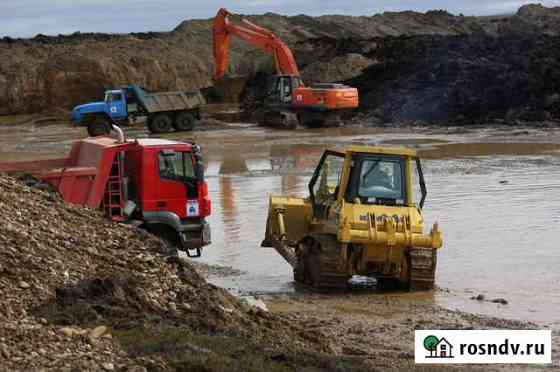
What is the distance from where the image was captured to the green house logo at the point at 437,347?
10305 millimetres

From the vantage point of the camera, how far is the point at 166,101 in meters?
41.1

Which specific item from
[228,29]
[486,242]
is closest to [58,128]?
[228,29]

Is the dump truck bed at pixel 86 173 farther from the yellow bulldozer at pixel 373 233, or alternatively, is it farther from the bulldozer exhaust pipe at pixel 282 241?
the yellow bulldozer at pixel 373 233

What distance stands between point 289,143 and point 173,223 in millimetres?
22712

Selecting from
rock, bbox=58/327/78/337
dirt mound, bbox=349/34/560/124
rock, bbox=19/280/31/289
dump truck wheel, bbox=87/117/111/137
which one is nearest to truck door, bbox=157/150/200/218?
rock, bbox=19/280/31/289

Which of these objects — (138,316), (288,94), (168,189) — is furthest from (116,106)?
(138,316)

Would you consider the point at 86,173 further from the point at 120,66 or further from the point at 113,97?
the point at 120,66

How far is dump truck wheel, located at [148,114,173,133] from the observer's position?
4072 cm

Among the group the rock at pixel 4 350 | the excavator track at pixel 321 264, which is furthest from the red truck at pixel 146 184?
the rock at pixel 4 350

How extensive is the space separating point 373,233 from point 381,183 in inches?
33.2

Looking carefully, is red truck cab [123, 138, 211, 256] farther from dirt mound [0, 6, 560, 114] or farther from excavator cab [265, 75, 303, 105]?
dirt mound [0, 6, 560, 114]

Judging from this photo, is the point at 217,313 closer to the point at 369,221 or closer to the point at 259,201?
the point at 369,221

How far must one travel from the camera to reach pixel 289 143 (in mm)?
38375

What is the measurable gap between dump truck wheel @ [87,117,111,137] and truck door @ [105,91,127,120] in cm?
51
